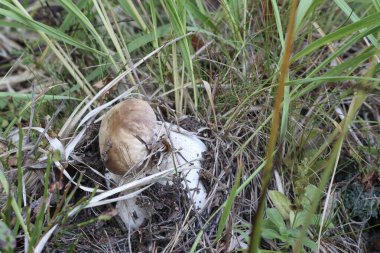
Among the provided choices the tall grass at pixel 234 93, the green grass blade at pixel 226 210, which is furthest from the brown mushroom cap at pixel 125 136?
the green grass blade at pixel 226 210

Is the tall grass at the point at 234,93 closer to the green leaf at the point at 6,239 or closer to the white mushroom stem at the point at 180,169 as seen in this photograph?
the white mushroom stem at the point at 180,169

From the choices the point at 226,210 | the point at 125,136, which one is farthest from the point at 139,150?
the point at 226,210

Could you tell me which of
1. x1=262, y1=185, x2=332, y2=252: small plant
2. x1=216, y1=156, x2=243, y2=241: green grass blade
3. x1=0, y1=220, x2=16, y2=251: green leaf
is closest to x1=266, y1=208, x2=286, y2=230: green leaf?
x1=262, y1=185, x2=332, y2=252: small plant

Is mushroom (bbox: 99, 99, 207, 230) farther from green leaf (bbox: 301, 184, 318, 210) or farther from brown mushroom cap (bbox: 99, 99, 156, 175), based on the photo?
green leaf (bbox: 301, 184, 318, 210)

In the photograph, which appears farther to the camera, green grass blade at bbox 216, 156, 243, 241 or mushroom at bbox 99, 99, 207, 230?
mushroom at bbox 99, 99, 207, 230

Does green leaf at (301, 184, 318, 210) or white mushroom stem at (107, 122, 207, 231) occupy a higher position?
white mushroom stem at (107, 122, 207, 231)

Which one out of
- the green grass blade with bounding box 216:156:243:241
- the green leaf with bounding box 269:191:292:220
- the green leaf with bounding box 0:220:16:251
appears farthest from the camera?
the green leaf with bounding box 269:191:292:220

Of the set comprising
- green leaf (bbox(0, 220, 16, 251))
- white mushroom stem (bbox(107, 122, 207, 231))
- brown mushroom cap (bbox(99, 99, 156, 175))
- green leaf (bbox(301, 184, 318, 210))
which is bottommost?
green leaf (bbox(301, 184, 318, 210))

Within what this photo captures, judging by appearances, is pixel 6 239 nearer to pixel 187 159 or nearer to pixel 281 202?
pixel 187 159

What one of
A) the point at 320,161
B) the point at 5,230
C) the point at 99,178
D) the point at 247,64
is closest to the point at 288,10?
the point at 247,64
